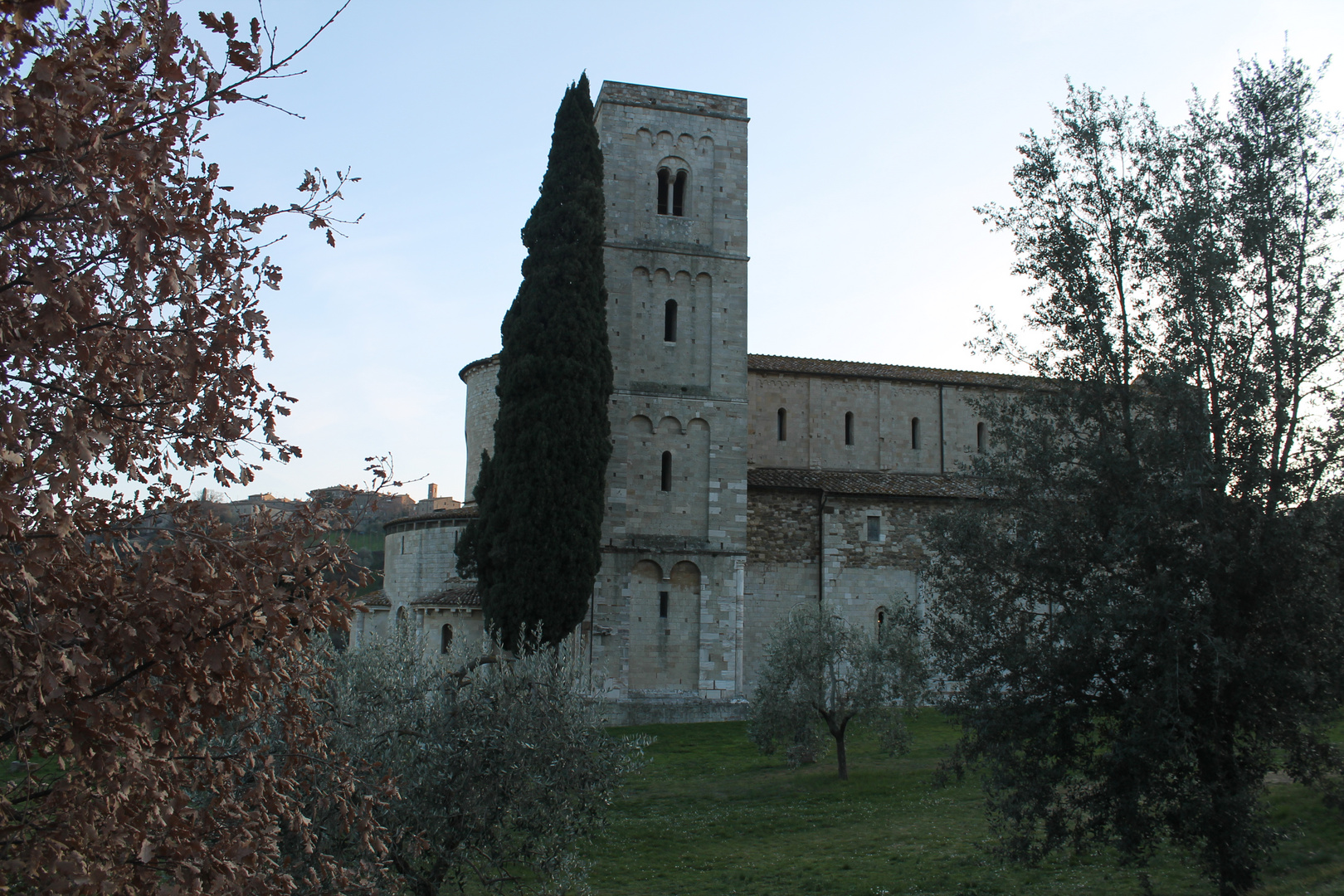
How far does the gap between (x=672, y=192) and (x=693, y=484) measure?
777 cm

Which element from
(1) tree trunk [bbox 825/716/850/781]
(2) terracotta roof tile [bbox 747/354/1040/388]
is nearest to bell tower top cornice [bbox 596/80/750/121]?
(2) terracotta roof tile [bbox 747/354/1040/388]

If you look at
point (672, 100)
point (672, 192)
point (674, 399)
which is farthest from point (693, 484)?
point (672, 100)

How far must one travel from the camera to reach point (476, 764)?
8148 mm

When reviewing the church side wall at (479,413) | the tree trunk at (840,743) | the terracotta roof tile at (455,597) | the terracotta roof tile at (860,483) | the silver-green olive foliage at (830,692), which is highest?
the church side wall at (479,413)

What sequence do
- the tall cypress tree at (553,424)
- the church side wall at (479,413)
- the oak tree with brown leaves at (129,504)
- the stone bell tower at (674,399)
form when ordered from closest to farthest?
the oak tree with brown leaves at (129,504) < the tall cypress tree at (553,424) < the stone bell tower at (674,399) < the church side wall at (479,413)

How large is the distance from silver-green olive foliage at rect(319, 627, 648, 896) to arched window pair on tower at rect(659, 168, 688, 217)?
17249 millimetres

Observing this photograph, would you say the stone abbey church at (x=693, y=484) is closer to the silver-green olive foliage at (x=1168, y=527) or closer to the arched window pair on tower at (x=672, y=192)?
the arched window pair on tower at (x=672, y=192)

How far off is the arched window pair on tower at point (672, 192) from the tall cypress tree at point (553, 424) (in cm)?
313

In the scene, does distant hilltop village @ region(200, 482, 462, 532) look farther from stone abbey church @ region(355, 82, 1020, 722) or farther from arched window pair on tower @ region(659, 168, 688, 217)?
arched window pair on tower @ region(659, 168, 688, 217)

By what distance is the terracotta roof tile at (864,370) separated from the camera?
93.0 ft

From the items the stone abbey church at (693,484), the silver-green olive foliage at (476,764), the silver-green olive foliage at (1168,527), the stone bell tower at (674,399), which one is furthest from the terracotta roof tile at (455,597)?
the silver-green olive foliage at (1168,527)

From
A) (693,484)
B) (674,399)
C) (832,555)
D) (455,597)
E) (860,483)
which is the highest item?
(674,399)

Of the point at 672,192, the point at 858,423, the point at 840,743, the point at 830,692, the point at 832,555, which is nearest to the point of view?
the point at 840,743

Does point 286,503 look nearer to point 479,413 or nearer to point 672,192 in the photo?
point 672,192
